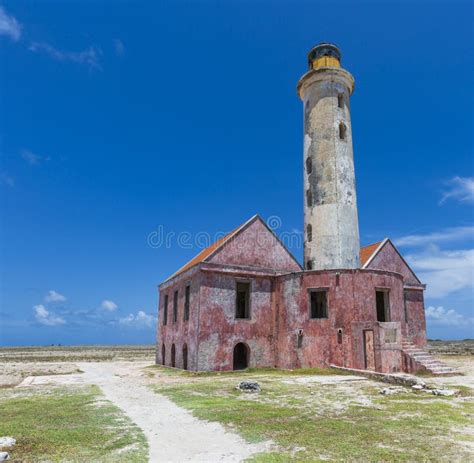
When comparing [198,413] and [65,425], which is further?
[198,413]

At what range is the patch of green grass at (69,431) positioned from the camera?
263 inches

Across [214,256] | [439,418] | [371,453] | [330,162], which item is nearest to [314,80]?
[330,162]

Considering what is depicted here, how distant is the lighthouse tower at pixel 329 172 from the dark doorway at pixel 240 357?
5938 mm

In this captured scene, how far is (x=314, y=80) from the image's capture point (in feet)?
82.4

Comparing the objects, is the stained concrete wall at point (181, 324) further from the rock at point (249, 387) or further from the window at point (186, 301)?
the rock at point (249, 387)

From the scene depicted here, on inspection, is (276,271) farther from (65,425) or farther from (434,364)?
(65,425)

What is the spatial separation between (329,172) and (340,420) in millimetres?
16620

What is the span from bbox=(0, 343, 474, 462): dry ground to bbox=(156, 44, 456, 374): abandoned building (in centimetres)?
509

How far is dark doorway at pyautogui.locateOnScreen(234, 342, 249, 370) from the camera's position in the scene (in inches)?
884

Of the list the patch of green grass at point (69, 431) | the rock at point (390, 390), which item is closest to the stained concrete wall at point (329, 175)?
the rock at point (390, 390)

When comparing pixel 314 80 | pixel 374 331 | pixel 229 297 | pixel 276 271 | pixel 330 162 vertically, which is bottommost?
pixel 374 331

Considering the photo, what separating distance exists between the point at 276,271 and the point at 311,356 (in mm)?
5243

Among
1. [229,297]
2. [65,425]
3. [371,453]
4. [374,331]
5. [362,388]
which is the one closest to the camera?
[371,453]

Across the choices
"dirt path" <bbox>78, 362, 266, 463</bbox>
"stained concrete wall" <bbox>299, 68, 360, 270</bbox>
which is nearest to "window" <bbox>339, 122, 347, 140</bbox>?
"stained concrete wall" <bbox>299, 68, 360, 270</bbox>
